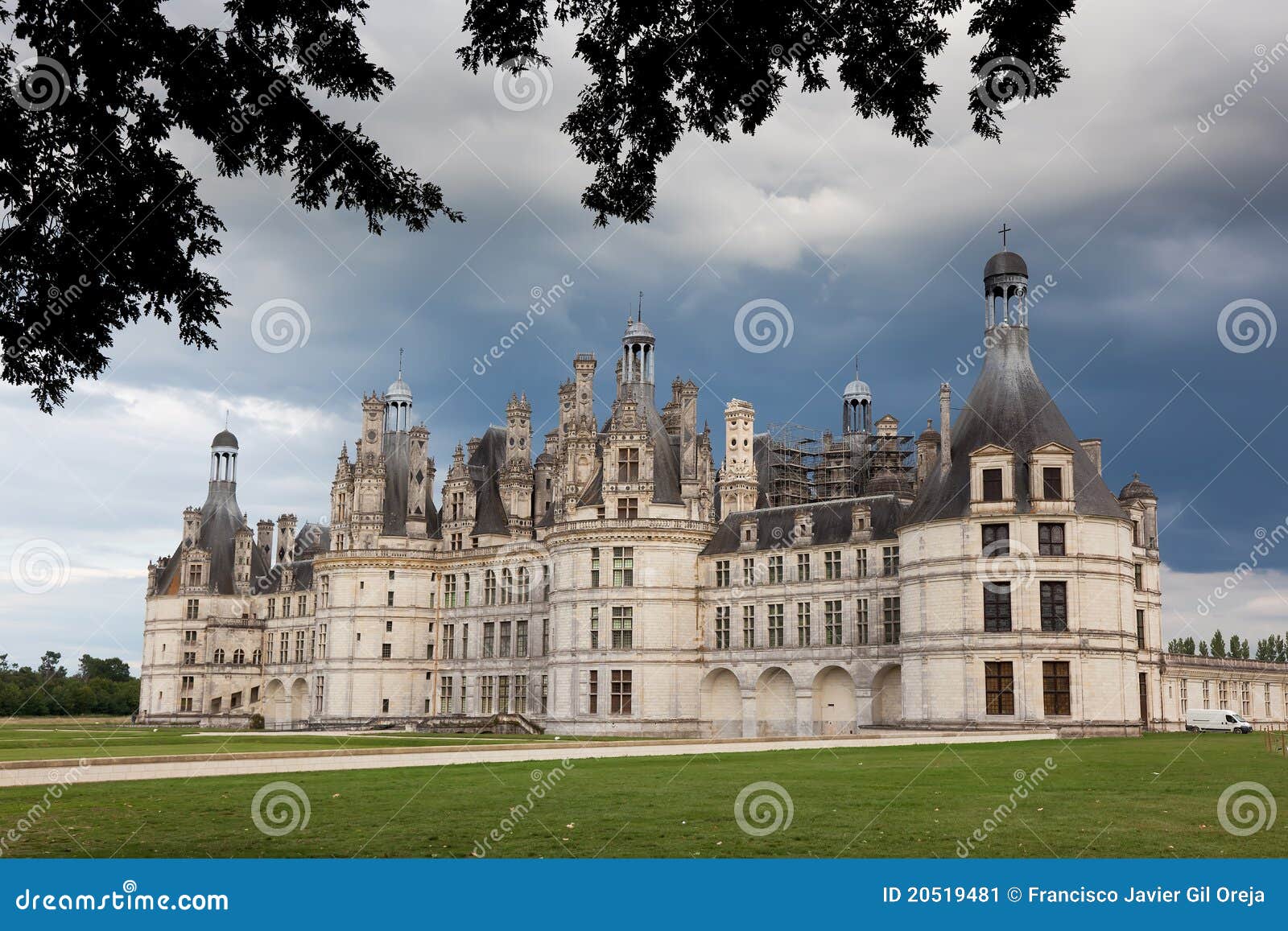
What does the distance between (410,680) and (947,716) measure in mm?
38755

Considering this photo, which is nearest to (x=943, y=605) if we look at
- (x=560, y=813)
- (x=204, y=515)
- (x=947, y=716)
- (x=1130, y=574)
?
(x=947, y=716)

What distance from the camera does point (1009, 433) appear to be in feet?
177

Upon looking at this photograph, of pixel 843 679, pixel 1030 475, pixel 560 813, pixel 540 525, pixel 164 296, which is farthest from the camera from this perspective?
pixel 540 525

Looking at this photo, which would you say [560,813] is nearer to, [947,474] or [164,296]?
[164,296]

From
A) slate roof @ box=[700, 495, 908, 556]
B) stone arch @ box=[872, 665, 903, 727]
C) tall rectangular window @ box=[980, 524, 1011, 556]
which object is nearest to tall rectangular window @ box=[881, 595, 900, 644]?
stone arch @ box=[872, 665, 903, 727]

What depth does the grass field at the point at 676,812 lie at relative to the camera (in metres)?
16.0

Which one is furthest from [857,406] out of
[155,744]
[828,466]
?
[155,744]

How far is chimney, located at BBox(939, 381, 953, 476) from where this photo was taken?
181 feet

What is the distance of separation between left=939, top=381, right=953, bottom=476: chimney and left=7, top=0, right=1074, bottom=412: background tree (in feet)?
131

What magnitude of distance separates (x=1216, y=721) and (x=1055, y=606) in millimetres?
17071

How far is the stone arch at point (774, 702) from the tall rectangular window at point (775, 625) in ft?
4.06

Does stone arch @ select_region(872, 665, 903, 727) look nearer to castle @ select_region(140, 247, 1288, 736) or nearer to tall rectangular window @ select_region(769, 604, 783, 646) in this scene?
castle @ select_region(140, 247, 1288, 736)

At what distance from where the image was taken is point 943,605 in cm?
5316

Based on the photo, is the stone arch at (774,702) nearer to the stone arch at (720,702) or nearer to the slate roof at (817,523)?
the stone arch at (720,702)
